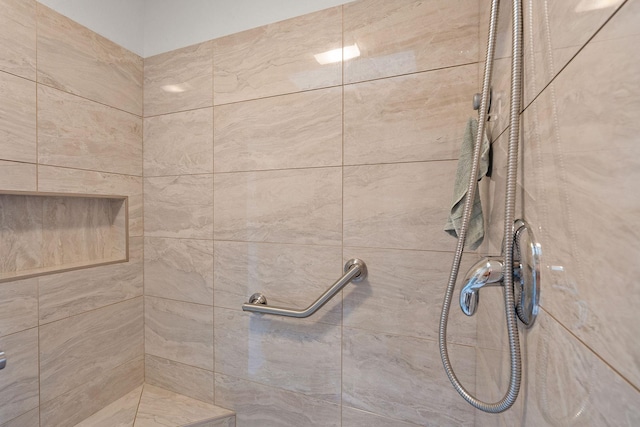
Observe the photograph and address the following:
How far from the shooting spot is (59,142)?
109cm

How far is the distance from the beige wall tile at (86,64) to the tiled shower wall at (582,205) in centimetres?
150

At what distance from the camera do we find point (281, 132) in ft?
3.71

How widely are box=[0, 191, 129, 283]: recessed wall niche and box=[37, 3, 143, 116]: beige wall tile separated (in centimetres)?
44

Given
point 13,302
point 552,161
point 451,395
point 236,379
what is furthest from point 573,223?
point 13,302

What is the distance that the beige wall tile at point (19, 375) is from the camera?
3.12 ft

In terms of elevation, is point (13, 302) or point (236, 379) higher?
point (13, 302)

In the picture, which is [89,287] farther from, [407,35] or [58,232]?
[407,35]

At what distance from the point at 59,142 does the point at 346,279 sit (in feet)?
4.00

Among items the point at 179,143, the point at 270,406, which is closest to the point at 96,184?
the point at 179,143

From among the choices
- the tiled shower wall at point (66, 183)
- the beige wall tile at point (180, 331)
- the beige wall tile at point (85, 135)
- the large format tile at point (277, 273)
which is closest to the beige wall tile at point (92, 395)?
the tiled shower wall at point (66, 183)

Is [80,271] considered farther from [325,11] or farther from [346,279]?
[325,11]

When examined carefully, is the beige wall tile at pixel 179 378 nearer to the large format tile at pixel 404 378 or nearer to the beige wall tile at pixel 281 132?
the large format tile at pixel 404 378

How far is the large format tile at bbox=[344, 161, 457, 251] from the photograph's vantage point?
937mm

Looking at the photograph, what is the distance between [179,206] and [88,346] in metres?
0.69
